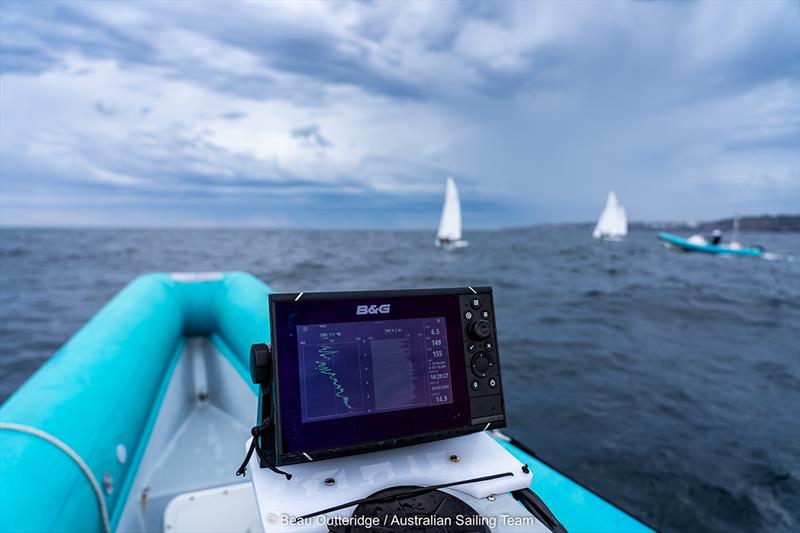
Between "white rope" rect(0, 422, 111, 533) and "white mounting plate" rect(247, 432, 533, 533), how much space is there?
1027 mm

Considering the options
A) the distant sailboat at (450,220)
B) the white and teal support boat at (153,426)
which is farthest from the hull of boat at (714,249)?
the white and teal support boat at (153,426)

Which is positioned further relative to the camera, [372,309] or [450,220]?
[450,220]

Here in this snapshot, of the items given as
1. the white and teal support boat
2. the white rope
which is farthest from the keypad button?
the white rope

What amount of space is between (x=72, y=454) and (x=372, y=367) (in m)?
1.40

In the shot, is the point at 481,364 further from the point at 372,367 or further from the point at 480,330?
the point at 372,367

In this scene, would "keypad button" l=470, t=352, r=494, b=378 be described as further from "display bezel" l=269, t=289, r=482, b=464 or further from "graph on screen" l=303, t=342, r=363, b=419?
"graph on screen" l=303, t=342, r=363, b=419

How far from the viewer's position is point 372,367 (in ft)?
3.69

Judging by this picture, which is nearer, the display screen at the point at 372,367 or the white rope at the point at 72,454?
the display screen at the point at 372,367

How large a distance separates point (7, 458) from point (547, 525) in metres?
1.76

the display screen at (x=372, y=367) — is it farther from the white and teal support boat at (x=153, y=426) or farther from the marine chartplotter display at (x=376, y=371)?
the white and teal support boat at (x=153, y=426)

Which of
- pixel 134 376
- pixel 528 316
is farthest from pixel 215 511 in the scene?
pixel 528 316

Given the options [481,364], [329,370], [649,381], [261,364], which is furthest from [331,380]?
[649,381]

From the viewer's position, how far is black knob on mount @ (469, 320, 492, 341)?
1.24 m

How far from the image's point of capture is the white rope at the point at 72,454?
64.0 inches
